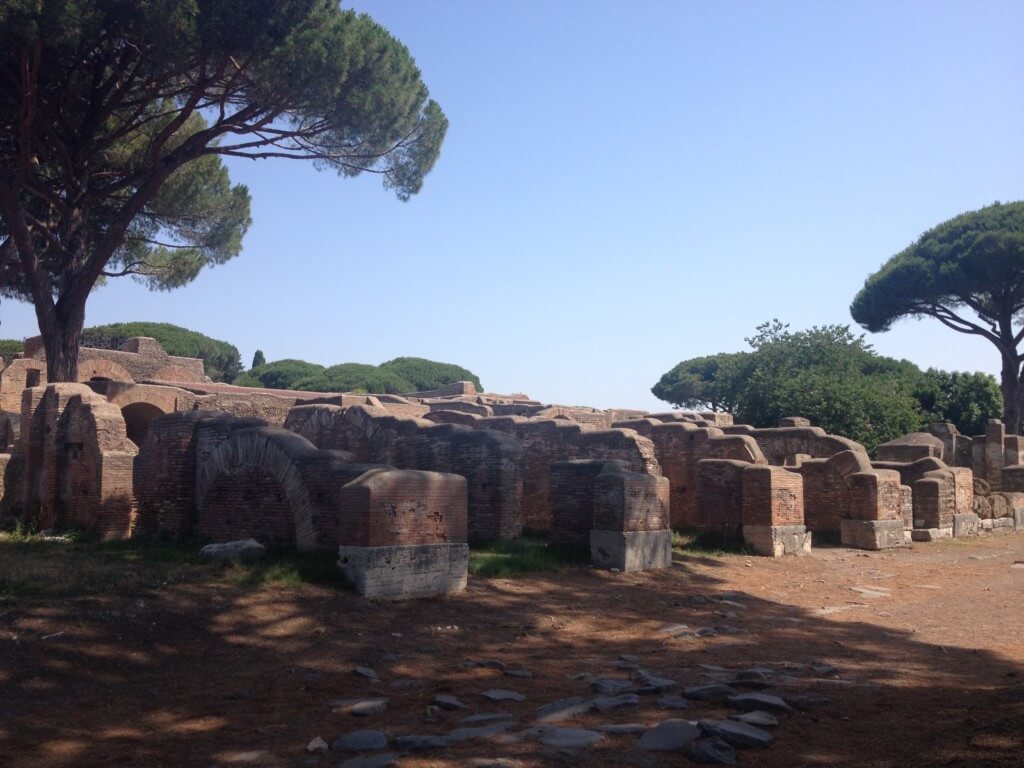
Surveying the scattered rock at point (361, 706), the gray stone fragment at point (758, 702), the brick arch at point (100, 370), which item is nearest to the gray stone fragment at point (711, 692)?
the gray stone fragment at point (758, 702)

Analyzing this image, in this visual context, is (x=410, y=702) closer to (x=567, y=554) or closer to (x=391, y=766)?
(x=391, y=766)

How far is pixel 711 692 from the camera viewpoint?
533 cm

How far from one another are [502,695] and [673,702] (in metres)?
1.09

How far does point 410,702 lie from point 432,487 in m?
3.15

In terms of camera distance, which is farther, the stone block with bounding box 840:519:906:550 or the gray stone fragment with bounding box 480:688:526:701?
the stone block with bounding box 840:519:906:550

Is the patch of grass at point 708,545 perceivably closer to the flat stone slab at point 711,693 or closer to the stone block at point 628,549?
the stone block at point 628,549

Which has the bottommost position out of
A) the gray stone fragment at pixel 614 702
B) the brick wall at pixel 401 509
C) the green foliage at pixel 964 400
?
the gray stone fragment at pixel 614 702

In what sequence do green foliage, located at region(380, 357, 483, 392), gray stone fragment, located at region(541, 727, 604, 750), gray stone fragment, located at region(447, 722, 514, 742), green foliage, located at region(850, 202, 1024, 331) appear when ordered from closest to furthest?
gray stone fragment, located at region(541, 727, 604, 750)
gray stone fragment, located at region(447, 722, 514, 742)
green foliage, located at region(850, 202, 1024, 331)
green foliage, located at region(380, 357, 483, 392)

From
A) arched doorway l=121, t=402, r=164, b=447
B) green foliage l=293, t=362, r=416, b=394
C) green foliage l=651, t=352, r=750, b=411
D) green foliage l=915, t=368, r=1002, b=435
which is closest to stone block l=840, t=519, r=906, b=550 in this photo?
arched doorway l=121, t=402, r=164, b=447

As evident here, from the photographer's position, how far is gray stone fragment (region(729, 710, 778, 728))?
4.68m

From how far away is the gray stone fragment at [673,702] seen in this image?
5152 mm

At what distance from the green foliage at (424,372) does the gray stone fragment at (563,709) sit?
43.6 meters

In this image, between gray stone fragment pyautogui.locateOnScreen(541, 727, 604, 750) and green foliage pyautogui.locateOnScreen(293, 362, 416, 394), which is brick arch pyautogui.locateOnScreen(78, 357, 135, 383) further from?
gray stone fragment pyautogui.locateOnScreen(541, 727, 604, 750)

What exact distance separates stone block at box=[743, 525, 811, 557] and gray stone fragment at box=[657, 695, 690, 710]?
26.8ft
